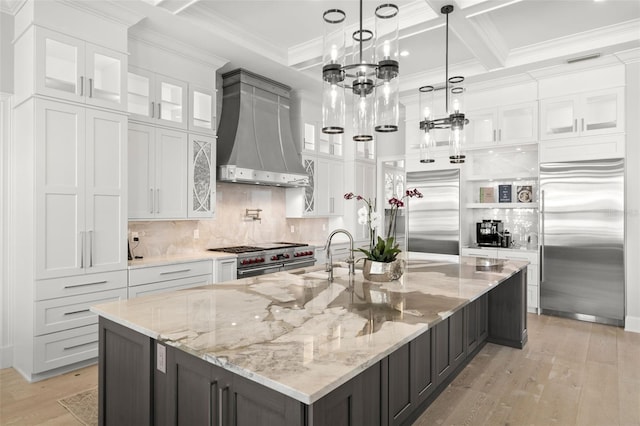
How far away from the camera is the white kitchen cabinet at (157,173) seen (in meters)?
3.77

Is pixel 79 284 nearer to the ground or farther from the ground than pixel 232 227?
nearer to the ground

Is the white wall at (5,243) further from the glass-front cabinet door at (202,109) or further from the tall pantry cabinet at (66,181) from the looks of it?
the glass-front cabinet door at (202,109)

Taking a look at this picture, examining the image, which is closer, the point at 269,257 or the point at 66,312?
the point at 66,312

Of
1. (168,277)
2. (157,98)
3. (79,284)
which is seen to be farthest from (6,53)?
(168,277)

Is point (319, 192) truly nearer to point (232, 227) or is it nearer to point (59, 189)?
point (232, 227)

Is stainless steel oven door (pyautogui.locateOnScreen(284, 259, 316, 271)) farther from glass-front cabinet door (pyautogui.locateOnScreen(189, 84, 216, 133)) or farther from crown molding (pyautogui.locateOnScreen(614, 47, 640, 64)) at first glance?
crown molding (pyautogui.locateOnScreen(614, 47, 640, 64))

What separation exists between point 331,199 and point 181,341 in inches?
191

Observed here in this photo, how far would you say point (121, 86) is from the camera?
137 inches

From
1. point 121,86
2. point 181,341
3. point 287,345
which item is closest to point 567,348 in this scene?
point 287,345

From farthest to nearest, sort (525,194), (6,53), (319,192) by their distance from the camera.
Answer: (319,192)
(525,194)
(6,53)

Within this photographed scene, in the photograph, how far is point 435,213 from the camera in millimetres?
5781

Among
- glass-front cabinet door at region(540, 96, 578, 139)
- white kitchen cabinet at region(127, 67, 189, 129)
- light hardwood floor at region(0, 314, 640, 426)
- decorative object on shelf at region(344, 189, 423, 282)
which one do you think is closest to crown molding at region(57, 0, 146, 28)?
white kitchen cabinet at region(127, 67, 189, 129)

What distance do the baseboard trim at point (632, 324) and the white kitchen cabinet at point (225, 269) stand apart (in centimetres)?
439

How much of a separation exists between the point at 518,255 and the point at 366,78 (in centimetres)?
385
